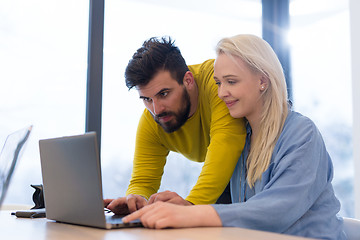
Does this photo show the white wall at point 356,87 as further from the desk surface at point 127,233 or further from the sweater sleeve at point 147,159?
the desk surface at point 127,233

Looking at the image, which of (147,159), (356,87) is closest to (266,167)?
(147,159)

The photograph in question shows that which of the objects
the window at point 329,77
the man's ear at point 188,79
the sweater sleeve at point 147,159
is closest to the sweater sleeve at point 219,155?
the man's ear at point 188,79

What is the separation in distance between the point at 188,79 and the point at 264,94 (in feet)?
1.36

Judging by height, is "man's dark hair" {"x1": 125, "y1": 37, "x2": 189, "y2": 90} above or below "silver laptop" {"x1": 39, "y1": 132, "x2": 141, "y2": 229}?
above

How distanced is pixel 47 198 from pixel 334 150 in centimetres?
258

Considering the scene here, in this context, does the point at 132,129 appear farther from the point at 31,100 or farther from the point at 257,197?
the point at 257,197

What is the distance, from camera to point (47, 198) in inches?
47.3

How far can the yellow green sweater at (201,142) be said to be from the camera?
1483 millimetres

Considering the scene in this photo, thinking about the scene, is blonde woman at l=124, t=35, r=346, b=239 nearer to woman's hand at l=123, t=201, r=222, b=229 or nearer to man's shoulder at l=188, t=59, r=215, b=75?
woman's hand at l=123, t=201, r=222, b=229

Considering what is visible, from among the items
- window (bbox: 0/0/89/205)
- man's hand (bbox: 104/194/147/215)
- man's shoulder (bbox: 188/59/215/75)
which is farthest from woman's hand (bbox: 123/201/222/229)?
window (bbox: 0/0/89/205)

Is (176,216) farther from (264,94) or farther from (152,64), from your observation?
(152,64)

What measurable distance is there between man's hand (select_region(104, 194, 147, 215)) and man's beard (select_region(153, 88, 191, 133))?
0.50 metres

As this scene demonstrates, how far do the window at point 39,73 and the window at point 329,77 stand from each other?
1744 millimetres

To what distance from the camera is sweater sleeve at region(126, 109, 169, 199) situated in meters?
1.93
